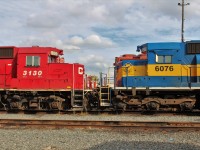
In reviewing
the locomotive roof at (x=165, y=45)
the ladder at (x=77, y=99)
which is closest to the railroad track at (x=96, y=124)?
the ladder at (x=77, y=99)

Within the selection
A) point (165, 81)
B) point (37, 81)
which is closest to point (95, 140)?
point (165, 81)

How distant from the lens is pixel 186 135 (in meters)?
9.77

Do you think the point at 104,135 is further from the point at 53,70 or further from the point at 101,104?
the point at 53,70

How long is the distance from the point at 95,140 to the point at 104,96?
7404 millimetres

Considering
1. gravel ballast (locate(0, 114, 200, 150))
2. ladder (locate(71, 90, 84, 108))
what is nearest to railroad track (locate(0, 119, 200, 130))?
gravel ballast (locate(0, 114, 200, 150))

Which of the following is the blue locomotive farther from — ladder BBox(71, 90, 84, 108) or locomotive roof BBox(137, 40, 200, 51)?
ladder BBox(71, 90, 84, 108)

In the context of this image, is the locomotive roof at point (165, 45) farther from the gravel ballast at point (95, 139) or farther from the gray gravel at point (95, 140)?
the gray gravel at point (95, 140)

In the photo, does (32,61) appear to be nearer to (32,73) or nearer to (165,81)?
(32,73)

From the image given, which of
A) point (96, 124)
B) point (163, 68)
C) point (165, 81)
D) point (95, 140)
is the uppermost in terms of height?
point (163, 68)

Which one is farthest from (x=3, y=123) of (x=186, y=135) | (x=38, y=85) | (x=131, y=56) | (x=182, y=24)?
(x=182, y=24)

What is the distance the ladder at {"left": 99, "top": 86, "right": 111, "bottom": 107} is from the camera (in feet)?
53.1

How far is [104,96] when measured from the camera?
16391 millimetres

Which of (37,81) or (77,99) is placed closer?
(77,99)

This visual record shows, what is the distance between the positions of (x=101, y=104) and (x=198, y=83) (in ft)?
15.6
